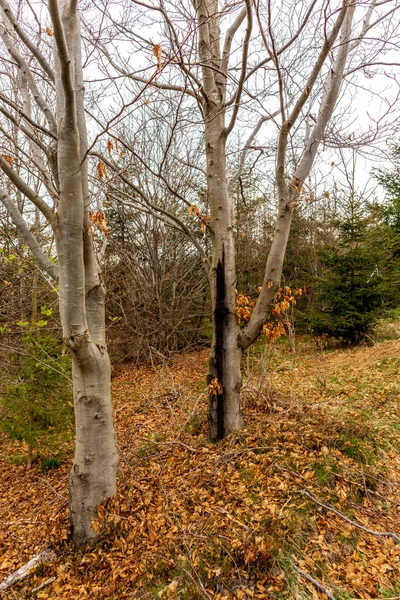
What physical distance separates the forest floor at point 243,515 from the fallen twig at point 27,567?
4 centimetres

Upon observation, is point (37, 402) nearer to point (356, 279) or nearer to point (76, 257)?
point (76, 257)

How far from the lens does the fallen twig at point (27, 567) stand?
226 cm

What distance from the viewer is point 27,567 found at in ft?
7.72

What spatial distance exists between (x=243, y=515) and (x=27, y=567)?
1.57m

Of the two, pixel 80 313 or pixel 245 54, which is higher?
pixel 245 54

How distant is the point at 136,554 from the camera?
90.7 inches

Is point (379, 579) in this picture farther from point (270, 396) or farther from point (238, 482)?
point (270, 396)

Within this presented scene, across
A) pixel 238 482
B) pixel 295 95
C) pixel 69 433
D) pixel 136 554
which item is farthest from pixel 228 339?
pixel 295 95

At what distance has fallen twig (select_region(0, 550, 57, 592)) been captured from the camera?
226 centimetres

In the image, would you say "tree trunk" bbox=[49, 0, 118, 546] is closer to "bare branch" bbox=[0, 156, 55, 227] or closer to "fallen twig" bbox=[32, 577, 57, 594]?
"bare branch" bbox=[0, 156, 55, 227]

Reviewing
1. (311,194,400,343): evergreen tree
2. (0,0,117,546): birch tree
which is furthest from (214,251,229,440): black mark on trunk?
(311,194,400,343): evergreen tree

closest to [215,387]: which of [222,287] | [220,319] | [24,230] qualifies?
[220,319]

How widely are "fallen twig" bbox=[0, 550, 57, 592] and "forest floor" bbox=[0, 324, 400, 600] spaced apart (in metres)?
0.04

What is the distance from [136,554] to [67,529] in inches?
24.0
